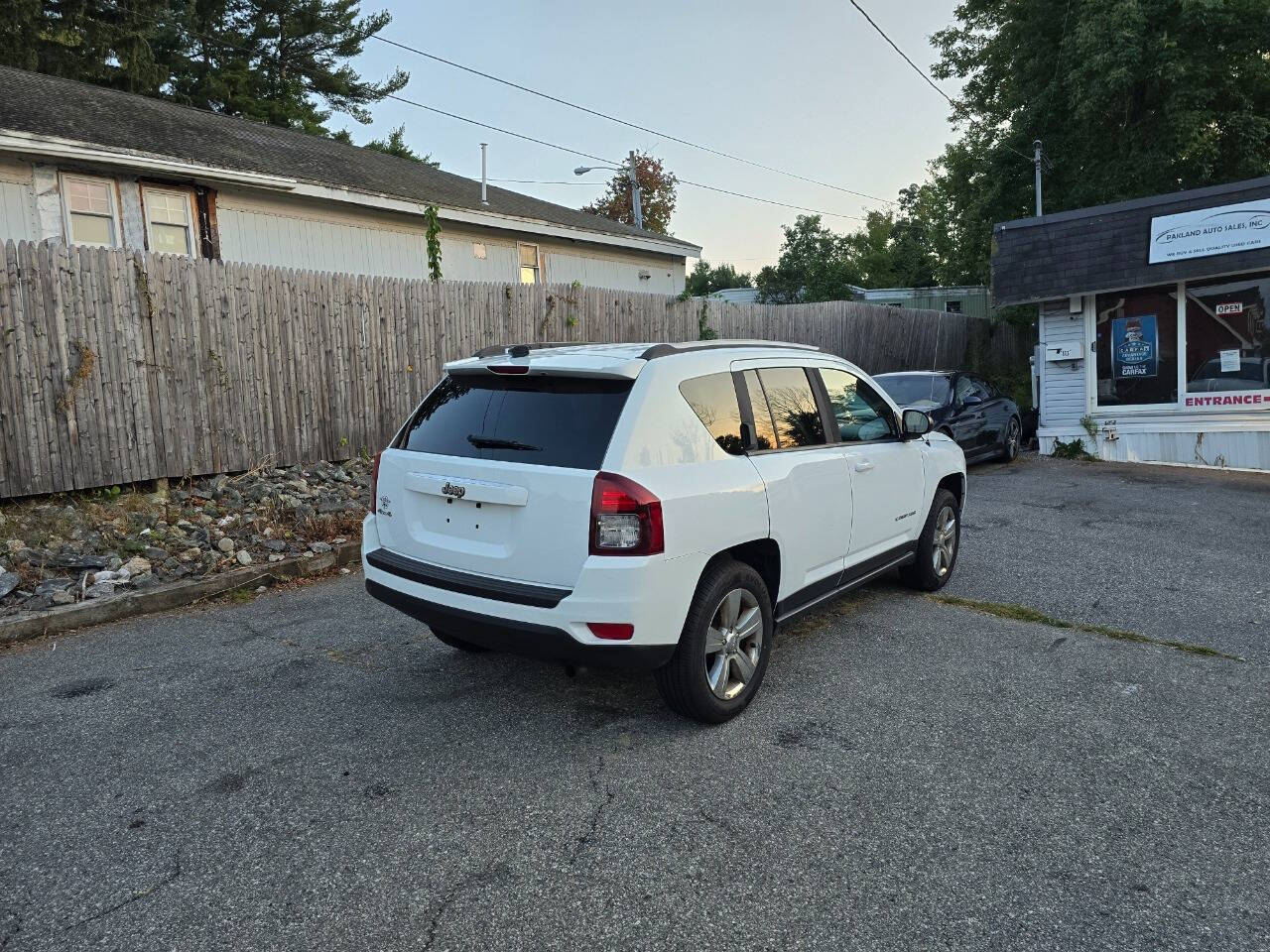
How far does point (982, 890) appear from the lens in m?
2.55

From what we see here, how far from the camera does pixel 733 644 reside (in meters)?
3.79

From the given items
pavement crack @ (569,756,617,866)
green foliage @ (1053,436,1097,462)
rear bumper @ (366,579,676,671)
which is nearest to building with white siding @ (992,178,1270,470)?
green foliage @ (1053,436,1097,462)

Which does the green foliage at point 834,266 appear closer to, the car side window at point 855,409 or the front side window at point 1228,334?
the front side window at point 1228,334

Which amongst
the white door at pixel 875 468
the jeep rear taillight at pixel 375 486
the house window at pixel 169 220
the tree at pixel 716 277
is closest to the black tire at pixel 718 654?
the white door at pixel 875 468

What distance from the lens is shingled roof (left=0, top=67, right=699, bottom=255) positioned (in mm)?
11109

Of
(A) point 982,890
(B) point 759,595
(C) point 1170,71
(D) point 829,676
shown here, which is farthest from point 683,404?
(C) point 1170,71

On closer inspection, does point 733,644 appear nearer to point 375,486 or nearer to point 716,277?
point 375,486

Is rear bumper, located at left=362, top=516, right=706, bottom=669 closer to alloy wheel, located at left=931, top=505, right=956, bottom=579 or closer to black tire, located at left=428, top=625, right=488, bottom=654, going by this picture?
black tire, located at left=428, top=625, right=488, bottom=654

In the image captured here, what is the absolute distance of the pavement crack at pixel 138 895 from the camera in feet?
8.08

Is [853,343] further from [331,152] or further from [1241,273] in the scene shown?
[331,152]

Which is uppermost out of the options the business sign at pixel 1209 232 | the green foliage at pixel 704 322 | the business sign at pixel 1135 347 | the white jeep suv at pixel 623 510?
the business sign at pixel 1209 232

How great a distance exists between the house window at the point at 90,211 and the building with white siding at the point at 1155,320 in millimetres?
13523

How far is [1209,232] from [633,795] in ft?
40.3

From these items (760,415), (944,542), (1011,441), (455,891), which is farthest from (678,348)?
(1011,441)
